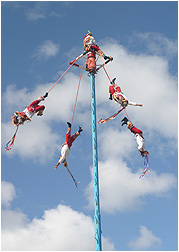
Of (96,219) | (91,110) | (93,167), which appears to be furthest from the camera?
(91,110)

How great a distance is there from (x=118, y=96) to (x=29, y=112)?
3.09 m

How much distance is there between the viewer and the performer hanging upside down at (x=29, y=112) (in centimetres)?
1172

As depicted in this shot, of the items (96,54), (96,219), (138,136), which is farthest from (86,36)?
(96,219)

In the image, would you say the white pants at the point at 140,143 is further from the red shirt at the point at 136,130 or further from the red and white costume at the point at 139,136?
the red shirt at the point at 136,130

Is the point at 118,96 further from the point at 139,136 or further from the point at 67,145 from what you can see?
the point at 67,145

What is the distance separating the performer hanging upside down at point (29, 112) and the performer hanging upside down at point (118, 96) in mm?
2332

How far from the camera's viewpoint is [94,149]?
1086 cm

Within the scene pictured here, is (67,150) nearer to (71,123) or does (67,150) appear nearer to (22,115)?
(71,123)

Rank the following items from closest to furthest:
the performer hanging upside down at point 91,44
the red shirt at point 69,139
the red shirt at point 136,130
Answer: the red shirt at point 69,139
the red shirt at point 136,130
the performer hanging upside down at point 91,44

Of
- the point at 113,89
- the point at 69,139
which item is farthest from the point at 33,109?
the point at 113,89

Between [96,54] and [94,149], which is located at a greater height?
[96,54]

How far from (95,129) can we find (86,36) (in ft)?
12.9

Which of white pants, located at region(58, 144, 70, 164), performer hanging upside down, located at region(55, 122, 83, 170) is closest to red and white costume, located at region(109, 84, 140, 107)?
performer hanging upside down, located at region(55, 122, 83, 170)

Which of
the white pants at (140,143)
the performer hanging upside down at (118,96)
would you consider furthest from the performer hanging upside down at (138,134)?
the performer hanging upside down at (118,96)
